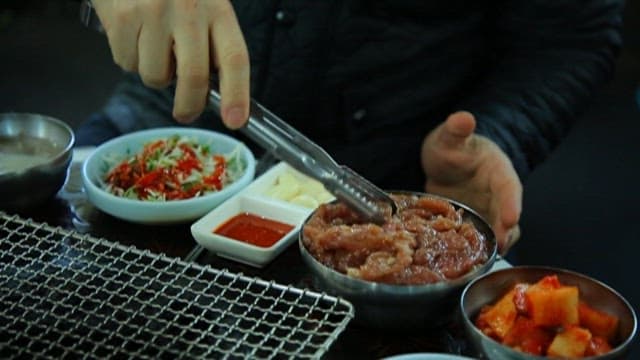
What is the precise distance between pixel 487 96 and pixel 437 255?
1004 mm

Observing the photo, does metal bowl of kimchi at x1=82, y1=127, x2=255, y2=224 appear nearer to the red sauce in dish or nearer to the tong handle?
the red sauce in dish

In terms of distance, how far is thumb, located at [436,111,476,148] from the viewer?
1934 millimetres

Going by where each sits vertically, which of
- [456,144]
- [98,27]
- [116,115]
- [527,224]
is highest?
[98,27]

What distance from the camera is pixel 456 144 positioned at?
80.7 inches

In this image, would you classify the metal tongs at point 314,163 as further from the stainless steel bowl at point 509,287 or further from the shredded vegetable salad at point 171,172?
the shredded vegetable salad at point 171,172

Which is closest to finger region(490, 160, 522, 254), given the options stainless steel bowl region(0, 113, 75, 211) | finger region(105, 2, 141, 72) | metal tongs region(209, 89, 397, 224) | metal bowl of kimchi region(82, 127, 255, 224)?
metal tongs region(209, 89, 397, 224)

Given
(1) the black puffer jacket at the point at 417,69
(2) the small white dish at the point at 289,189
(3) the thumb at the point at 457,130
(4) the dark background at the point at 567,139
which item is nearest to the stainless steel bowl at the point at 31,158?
(2) the small white dish at the point at 289,189

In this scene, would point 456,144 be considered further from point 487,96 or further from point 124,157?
point 124,157

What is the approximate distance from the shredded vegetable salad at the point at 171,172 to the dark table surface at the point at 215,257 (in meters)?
0.08

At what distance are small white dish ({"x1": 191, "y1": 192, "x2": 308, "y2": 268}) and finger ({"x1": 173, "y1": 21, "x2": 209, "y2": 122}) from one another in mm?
260

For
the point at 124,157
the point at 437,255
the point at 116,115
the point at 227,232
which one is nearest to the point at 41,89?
the point at 116,115

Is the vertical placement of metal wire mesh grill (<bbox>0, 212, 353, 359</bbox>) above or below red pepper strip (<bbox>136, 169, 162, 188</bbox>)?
above

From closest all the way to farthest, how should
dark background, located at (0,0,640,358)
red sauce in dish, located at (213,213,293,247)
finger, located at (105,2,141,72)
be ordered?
finger, located at (105,2,141,72) < red sauce in dish, located at (213,213,293,247) < dark background, located at (0,0,640,358)

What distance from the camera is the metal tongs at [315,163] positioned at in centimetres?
160
